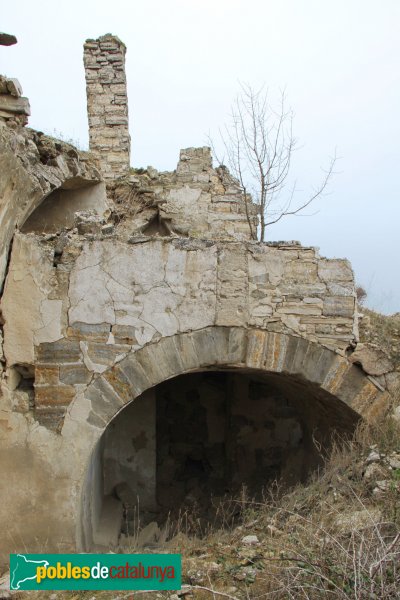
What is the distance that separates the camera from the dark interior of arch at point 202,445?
695cm

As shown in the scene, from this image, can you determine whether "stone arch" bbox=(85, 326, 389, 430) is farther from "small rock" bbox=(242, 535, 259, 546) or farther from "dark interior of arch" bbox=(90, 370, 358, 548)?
"dark interior of arch" bbox=(90, 370, 358, 548)

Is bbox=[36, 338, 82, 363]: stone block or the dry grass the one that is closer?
bbox=[36, 338, 82, 363]: stone block

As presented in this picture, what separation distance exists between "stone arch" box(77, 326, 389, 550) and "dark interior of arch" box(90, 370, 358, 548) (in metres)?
1.43

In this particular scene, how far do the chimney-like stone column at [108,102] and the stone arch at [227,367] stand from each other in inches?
187

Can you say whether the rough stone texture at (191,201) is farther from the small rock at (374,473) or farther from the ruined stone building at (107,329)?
the small rock at (374,473)

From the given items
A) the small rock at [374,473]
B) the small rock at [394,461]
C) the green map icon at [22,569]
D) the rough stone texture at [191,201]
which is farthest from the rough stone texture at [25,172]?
the small rock at [394,461]

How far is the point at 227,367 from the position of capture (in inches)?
185

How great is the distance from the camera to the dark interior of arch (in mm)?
6949

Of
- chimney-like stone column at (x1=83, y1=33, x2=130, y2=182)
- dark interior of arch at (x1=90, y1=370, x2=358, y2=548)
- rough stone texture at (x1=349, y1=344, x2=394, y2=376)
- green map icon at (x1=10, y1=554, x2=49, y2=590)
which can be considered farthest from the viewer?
chimney-like stone column at (x1=83, y1=33, x2=130, y2=182)

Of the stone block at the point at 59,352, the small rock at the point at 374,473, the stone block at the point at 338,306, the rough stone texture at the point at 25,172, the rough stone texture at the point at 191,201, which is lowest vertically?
the small rock at the point at 374,473

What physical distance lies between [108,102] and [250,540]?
6869 millimetres

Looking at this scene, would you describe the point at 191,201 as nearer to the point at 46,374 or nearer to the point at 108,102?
the point at 108,102

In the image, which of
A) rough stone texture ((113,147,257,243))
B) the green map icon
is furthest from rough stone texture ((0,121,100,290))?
rough stone texture ((113,147,257,243))

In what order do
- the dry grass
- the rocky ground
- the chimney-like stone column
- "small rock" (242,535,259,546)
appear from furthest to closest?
the chimney-like stone column < the dry grass < "small rock" (242,535,259,546) < the rocky ground
